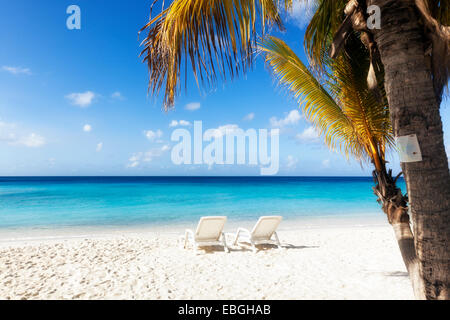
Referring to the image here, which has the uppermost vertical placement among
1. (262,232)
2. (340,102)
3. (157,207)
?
(340,102)

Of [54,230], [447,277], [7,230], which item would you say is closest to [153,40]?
[447,277]

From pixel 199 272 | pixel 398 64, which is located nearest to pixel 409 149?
pixel 398 64

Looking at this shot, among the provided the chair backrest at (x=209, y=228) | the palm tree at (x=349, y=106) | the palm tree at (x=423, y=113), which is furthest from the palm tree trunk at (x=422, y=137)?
the chair backrest at (x=209, y=228)

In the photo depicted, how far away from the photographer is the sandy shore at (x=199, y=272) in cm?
402

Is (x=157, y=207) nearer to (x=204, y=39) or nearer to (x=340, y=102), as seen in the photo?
(x=340, y=102)

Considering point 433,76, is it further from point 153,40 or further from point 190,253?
point 190,253

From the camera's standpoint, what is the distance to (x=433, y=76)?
1.81 metres

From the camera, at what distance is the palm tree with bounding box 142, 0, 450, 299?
1627mm

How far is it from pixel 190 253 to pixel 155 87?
4979 millimetres

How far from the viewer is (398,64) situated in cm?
170

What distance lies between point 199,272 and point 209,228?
4.80 ft

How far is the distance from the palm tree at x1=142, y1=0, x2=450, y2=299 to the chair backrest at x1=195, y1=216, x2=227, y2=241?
428 centimetres

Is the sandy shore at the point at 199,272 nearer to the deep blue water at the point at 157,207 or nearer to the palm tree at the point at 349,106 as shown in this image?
the palm tree at the point at 349,106
